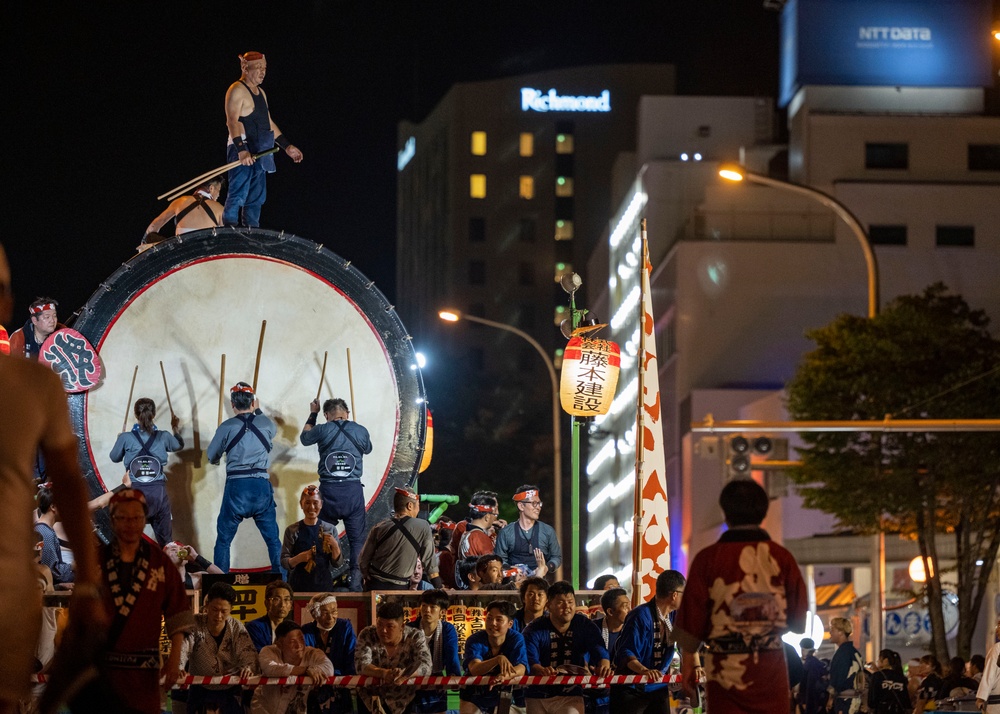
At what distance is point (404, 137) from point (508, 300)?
21690 millimetres

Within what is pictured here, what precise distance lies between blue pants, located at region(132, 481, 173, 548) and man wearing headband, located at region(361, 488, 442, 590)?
314cm

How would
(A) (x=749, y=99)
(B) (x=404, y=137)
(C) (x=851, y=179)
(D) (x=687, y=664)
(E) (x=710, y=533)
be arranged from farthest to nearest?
(B) (x=404, y=137), (A) (x=749, y=99), (C) (x=851, y=179), (E) (x=710, y=533), (D) (x=687, y=664)

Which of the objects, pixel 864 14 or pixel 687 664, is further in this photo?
pixel 864 14

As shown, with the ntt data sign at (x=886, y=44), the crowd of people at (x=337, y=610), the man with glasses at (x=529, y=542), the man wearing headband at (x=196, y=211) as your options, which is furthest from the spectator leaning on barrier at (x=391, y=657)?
the ntt data sign at (x=886, y=44)

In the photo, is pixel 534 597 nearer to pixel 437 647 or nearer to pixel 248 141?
pixel 437 647

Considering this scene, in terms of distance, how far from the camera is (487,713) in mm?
12672

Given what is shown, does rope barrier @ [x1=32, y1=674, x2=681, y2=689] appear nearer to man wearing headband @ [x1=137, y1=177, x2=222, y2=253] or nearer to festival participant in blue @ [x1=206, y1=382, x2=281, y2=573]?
festival participant in blue @ [x1=206, y1=382, x2=281, y2=573]

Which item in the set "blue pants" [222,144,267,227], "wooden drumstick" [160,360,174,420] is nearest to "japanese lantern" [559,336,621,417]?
"blue pants" [222,144,267,227]

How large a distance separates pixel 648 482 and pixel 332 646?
503 cm

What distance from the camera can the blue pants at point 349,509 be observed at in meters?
16.9

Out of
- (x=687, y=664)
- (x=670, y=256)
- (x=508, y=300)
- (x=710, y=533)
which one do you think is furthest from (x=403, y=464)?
(x=508, y=300)

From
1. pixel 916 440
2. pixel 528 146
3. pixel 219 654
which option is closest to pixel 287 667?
pixel 219 654

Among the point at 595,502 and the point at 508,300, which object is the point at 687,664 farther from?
the point at 508,300

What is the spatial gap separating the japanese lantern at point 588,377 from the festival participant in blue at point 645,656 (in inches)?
382
